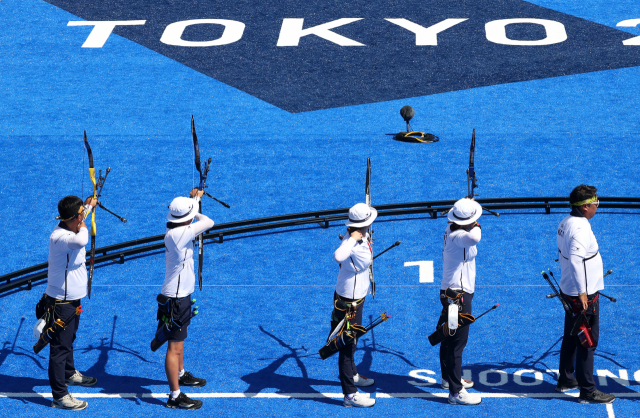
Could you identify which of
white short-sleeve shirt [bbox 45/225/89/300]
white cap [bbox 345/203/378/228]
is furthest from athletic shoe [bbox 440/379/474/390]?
white short-sleeve shirt [bbox 45/225/89/300]

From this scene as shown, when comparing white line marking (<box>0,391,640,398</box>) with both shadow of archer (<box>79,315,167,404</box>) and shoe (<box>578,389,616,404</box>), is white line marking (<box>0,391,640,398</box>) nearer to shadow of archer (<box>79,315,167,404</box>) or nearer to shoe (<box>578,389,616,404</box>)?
shadow of archer (<box>79,315,167,404</box>)

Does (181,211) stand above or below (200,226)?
above

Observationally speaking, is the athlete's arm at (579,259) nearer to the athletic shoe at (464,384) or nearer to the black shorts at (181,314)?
the athletic shoe at (464,384)

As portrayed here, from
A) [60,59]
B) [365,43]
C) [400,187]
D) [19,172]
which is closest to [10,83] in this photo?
[60,59]

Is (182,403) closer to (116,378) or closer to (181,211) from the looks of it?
(116,378)

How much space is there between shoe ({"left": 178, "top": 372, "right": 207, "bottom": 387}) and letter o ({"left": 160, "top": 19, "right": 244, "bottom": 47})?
50.5 feet

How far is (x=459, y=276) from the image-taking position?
27.1ft

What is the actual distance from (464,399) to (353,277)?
1737 millimetres

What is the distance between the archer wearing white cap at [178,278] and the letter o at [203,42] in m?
15.3

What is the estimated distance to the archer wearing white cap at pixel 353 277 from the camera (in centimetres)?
818

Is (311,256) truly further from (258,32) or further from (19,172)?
(258,32)

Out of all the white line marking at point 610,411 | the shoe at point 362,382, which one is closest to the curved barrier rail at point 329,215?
the shoe at point 362,382

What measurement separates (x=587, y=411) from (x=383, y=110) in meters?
11.5

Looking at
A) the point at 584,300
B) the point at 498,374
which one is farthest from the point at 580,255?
the point at 498,374
